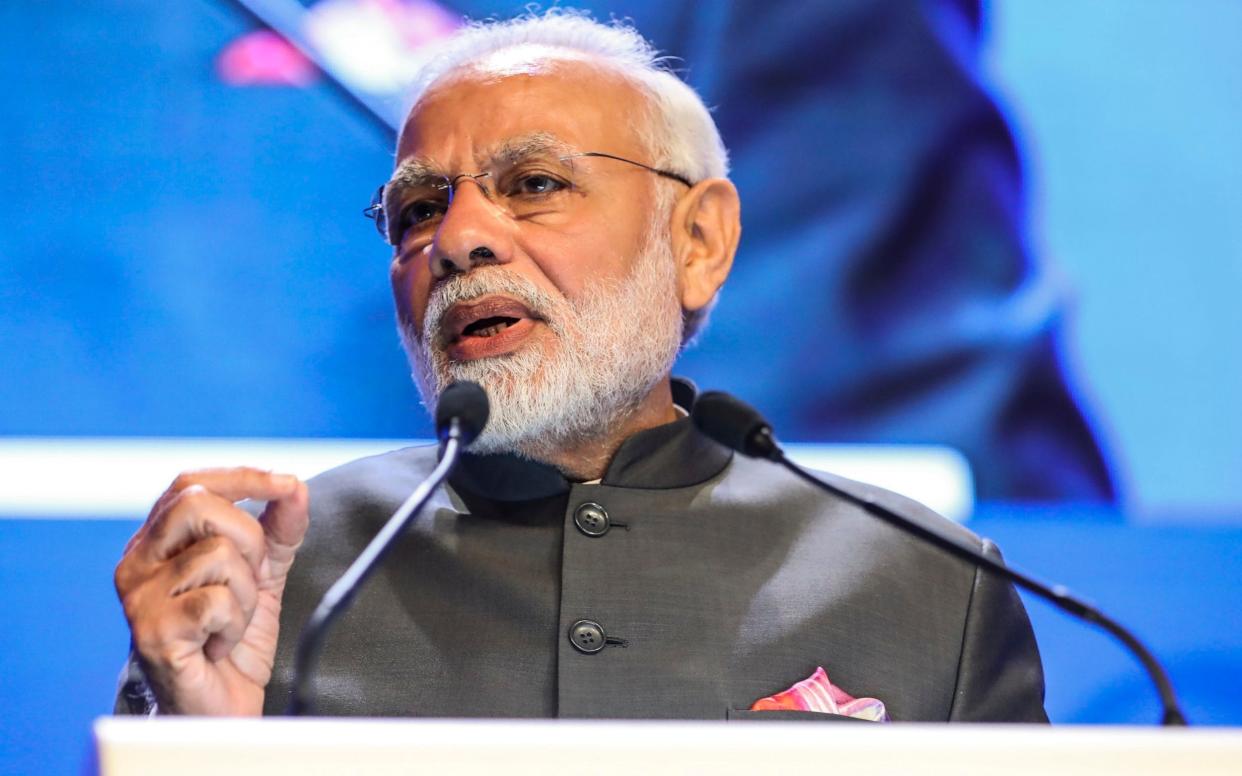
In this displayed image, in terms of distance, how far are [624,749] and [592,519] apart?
1018mm

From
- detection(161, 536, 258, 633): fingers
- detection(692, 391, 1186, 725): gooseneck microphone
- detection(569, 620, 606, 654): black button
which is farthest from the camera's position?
detection(569, 620, 606, 654): black button

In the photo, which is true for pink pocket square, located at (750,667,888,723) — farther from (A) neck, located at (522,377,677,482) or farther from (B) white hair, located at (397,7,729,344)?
(B) white hair, located at (397,7,729,344)

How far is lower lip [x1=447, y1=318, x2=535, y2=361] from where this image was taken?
6.34 ft

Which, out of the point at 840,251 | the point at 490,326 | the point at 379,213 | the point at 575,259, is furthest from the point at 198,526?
the point at 840,251

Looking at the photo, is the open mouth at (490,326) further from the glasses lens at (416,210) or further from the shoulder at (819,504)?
the shoulder at (819,504)

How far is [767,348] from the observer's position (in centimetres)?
293

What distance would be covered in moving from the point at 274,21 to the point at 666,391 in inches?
53.9

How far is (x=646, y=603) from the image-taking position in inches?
71.2

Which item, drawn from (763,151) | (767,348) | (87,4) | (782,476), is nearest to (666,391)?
(782,476)

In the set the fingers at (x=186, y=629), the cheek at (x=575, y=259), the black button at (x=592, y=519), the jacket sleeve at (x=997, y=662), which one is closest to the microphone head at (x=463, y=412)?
the fingers at (x=186, y=629)

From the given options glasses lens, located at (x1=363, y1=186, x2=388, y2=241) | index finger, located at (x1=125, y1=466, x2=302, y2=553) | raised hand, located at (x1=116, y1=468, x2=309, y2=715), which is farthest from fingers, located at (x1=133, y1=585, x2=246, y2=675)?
glasses lens, located at (x1=363, y1=186, x2=388, y2=241)

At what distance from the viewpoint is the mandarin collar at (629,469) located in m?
1.93

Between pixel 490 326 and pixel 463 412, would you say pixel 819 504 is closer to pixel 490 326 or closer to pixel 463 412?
pixel 490 326

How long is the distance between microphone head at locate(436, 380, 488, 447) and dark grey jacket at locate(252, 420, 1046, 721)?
39 cm
